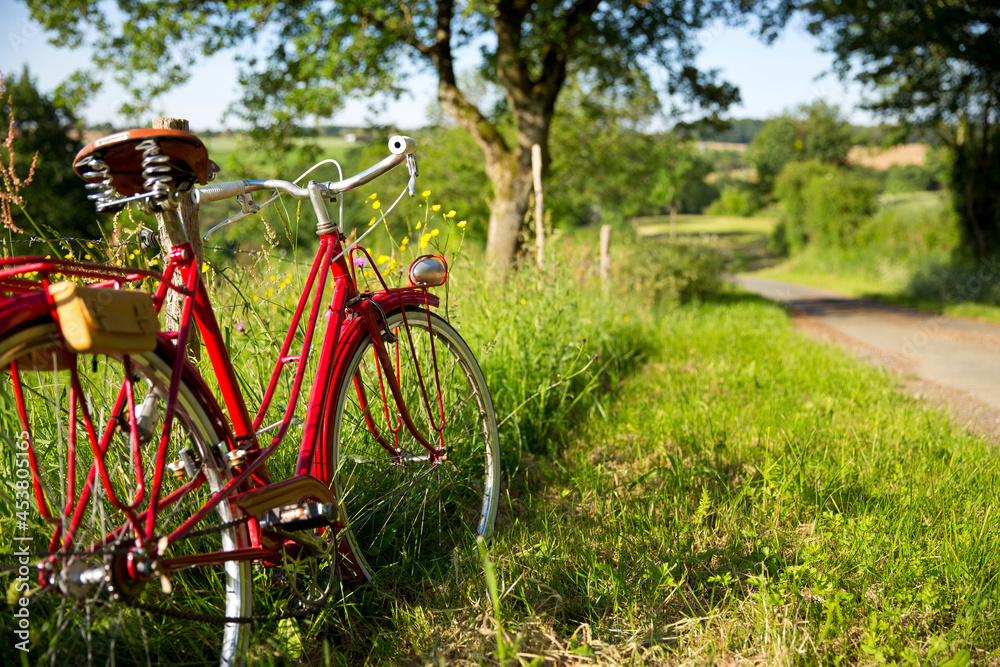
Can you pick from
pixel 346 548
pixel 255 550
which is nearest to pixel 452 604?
pixel 346 548

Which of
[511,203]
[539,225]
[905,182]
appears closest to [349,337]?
[539,225]

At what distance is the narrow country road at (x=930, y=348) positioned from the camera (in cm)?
486

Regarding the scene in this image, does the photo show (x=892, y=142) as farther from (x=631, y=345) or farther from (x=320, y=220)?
(x=320, y=220)

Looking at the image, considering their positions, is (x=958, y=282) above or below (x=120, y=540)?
below

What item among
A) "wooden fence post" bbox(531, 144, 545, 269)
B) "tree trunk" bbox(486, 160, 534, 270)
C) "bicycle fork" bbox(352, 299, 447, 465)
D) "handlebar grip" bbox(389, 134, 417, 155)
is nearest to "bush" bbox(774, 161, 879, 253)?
"tree trunk" bbox(486, 160, 534, 270)

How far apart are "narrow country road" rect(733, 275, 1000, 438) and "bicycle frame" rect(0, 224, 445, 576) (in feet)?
11.8

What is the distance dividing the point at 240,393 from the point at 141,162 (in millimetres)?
598

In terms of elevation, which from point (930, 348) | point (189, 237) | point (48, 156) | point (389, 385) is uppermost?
point (48, 156)

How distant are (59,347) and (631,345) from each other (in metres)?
4.82

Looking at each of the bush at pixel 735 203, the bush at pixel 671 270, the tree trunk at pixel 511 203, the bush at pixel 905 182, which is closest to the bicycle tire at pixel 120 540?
the bush at pixel 671 270

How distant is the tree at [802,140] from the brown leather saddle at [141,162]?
49.4 metres

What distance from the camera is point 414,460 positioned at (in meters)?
2.29

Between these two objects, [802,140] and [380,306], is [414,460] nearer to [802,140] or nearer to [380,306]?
[380,306]

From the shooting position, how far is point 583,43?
1039 centimetres
